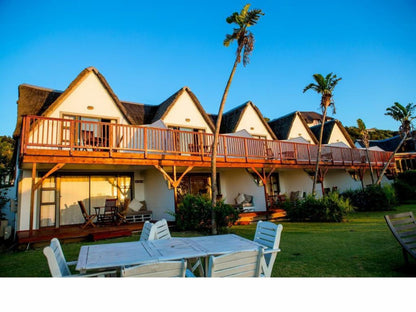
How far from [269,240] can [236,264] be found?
1.35 m

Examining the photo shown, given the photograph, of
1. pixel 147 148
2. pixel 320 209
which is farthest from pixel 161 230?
pixel 320 209

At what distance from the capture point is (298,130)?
1798 cm

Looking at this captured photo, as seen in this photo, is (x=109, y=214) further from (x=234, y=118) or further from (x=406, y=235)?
(x=234, y=118)

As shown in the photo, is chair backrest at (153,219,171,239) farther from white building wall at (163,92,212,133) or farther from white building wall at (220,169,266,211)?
white building wall at (220,169,266,211)

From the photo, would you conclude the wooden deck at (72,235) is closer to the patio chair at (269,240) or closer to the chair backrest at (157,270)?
the patio chair at (269,240)

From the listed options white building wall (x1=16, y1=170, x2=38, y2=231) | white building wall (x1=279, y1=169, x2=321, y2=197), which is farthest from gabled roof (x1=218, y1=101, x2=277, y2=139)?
white building wall (x1=16, y1=170, x2=38, y2=231)

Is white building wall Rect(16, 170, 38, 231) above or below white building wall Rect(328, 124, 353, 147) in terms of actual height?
below

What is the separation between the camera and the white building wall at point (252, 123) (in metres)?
15.5

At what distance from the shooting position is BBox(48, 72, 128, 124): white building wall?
10.1 metres

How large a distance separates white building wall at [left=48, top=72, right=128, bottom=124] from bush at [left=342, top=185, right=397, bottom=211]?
1302 centimetres

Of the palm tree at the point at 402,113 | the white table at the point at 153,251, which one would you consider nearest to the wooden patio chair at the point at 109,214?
the white table at the point at 153,251

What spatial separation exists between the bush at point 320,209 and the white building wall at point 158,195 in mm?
5471

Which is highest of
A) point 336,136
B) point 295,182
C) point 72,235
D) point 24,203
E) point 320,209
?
point 336,136

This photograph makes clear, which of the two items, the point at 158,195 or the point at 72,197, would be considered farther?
the point at 158,195
